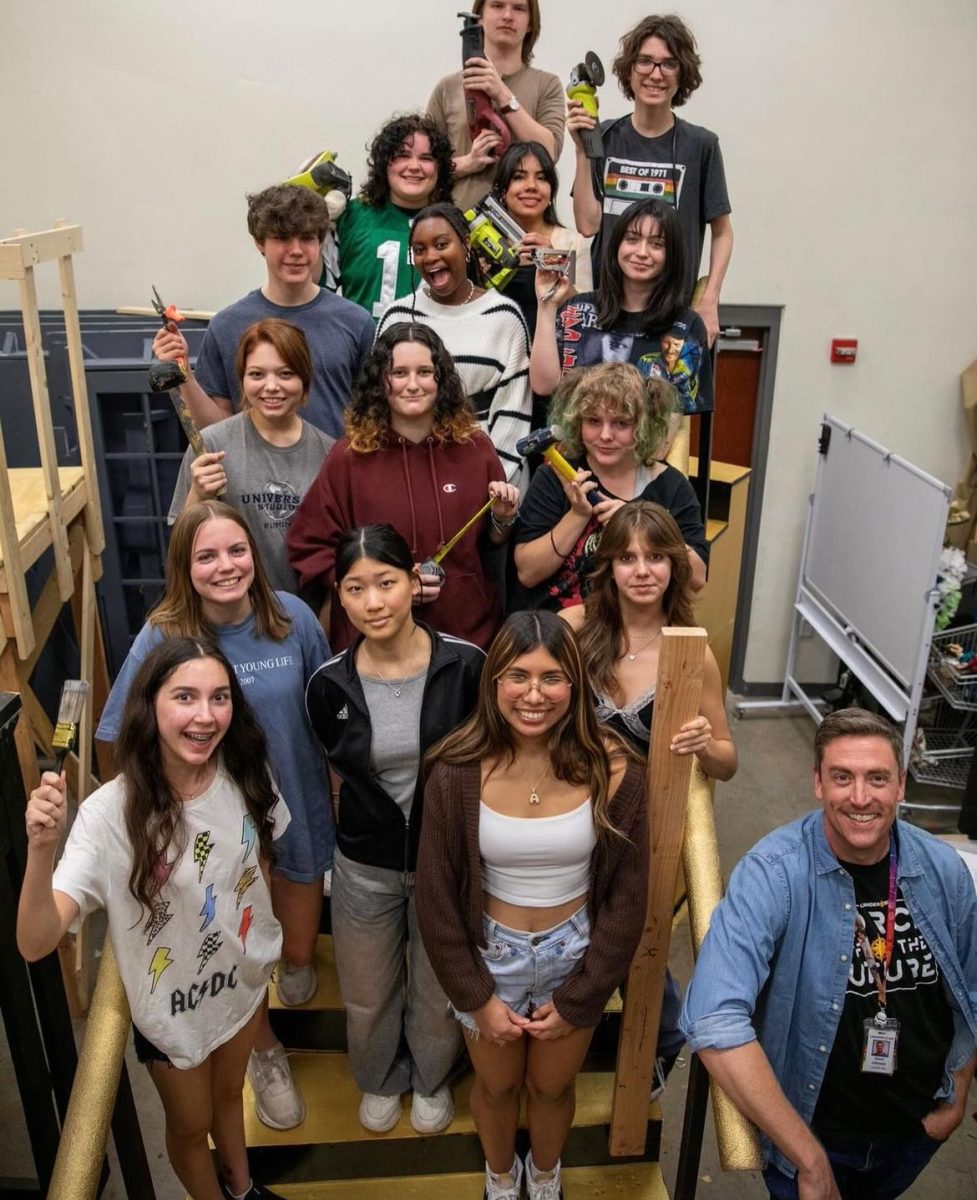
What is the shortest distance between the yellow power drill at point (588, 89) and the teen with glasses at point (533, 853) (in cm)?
194

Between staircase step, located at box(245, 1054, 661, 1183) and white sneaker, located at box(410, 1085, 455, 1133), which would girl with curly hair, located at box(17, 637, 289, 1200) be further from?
white sneaker, located at box(410, 1085, 455, 1133)

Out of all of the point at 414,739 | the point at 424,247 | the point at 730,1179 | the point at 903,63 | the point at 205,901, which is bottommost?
the point at 730,1179

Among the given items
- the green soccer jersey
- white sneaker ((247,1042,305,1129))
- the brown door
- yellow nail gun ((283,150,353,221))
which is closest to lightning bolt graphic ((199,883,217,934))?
white sneaker ((247,1042,305,1129))

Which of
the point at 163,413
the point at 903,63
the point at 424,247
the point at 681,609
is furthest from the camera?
the point at 903,63

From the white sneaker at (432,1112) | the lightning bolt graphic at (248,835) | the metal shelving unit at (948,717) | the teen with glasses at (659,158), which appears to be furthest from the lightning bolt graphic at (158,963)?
the metal shelving unit at (948,717)

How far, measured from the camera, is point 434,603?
2738 mm

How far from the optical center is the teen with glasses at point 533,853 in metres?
2.10

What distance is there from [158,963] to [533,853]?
0.75 meters

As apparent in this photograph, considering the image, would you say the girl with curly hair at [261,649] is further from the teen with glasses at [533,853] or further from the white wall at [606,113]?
the white wall at [606,113]

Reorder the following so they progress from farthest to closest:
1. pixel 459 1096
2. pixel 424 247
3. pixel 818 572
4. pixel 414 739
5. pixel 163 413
A: pixel 818 572 < pixel 163 413 < pixel 424 247 < pixel 459 1096 < pixel 414 739

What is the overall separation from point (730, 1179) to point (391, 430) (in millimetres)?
2623

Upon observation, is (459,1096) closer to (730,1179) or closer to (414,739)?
(414,739)

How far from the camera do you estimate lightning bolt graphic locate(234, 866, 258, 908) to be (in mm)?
2125

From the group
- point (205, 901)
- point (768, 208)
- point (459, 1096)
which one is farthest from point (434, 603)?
point (768, 208)
